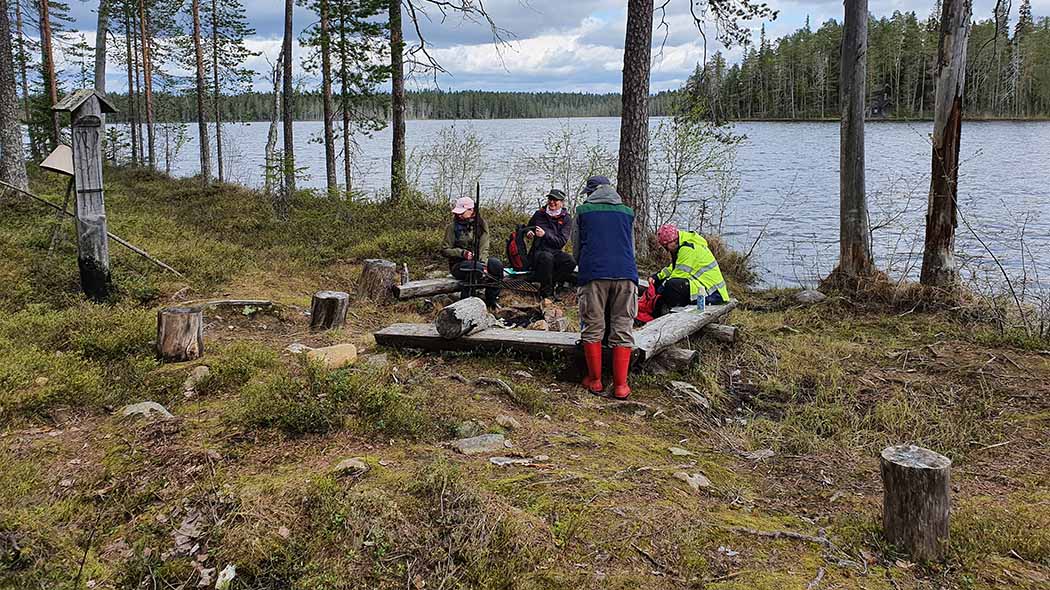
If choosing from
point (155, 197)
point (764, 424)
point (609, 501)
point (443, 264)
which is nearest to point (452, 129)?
point (443, 264)

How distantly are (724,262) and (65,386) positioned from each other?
1105cm

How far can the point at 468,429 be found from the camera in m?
4.70

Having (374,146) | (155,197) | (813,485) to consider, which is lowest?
(813,485)

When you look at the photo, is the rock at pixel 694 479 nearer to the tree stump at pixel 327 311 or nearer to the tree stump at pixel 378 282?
the tree stump at pixel 327 311

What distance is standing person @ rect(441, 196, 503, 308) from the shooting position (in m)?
8.82

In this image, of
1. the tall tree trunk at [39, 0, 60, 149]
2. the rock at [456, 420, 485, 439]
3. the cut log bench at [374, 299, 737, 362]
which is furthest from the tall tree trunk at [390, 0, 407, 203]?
the tall tree trunk at [39, 0, 60, 149]

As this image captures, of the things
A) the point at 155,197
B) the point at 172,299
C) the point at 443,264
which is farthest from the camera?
the point at 155,197

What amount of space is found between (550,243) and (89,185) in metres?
5.35

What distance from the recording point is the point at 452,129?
55.9ft

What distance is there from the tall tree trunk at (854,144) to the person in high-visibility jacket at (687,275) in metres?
3.26

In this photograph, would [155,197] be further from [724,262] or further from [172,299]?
[724,262]

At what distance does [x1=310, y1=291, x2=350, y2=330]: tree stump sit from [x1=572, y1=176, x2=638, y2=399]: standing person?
2784 mm

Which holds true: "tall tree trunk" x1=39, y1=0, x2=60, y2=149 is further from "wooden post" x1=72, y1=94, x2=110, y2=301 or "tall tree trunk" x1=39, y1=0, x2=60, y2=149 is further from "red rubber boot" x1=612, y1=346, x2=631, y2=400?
"red rubber boot" x1=612, y1=346, x2=631, y2=400

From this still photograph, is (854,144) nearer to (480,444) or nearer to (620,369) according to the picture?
(620,369)
